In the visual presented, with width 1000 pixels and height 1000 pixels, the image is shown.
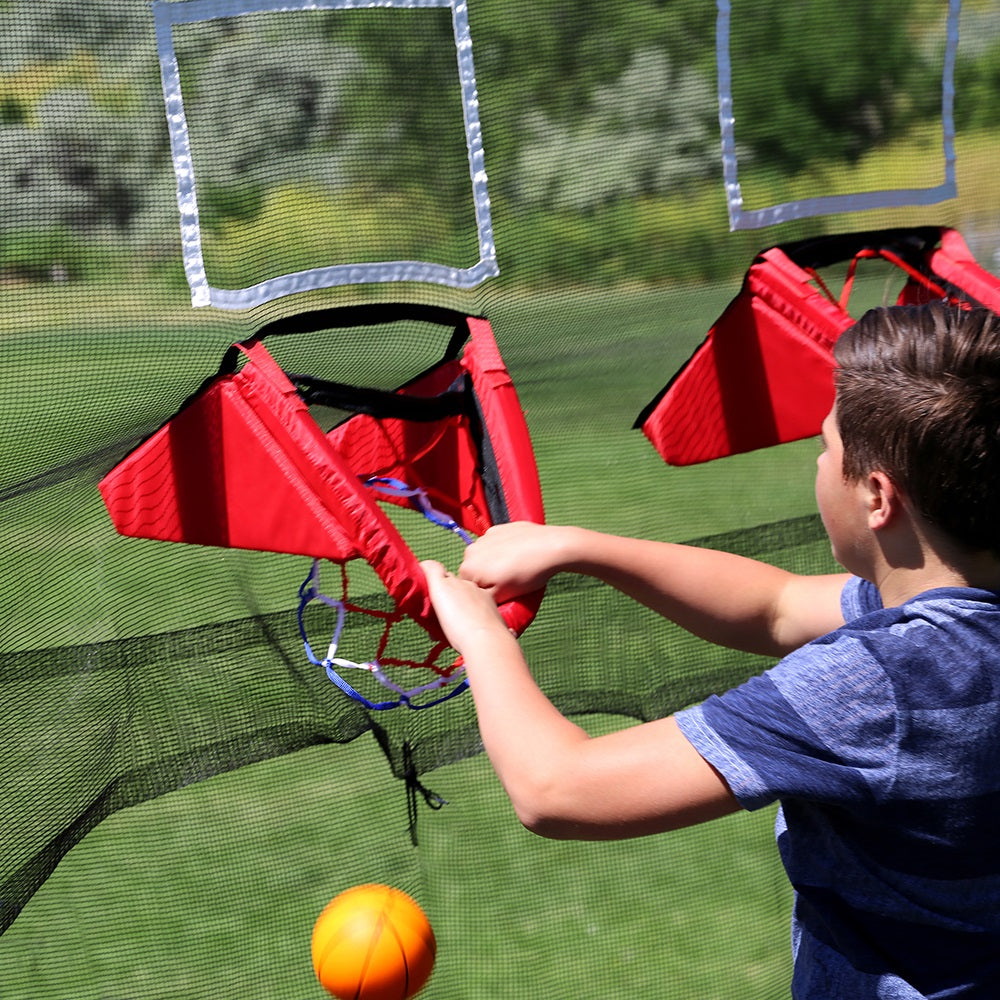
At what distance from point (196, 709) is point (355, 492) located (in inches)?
31.0

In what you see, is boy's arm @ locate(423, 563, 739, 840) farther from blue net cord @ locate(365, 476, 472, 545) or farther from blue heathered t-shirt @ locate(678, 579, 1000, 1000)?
blue net cord @ locate(365, 476, 472, 545)

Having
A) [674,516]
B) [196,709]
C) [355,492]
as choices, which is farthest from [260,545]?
[674,516]

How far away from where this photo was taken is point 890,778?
112cm

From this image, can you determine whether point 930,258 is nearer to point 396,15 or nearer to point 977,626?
point 396,15

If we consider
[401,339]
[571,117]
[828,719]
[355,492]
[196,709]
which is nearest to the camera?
[828,719]

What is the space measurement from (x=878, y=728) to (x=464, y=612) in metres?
0.45

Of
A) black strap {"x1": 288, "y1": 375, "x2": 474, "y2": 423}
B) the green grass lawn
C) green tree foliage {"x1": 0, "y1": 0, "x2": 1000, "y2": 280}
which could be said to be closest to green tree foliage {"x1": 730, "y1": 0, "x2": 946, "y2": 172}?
green tree foliage {"x1": 0, "y1": 0, "x2": 1000, "y2": 280}

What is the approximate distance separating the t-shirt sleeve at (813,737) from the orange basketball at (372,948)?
4.52 ft

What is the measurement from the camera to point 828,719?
1.12 metres

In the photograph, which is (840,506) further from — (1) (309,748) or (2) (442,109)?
(1) (309,748)

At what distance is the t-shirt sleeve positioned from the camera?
110cm

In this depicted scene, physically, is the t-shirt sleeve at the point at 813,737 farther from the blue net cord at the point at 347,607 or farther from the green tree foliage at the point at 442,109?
the green tree foliage at the point at 442,109

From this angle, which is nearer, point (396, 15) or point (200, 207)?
point (200, 207)

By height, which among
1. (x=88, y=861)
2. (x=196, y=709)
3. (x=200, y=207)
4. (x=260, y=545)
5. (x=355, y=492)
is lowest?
(x=88, y=861)
